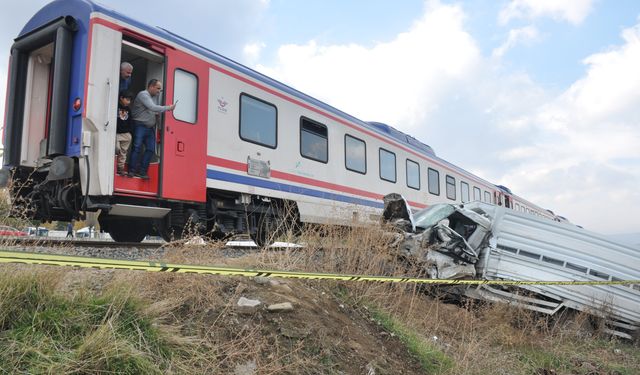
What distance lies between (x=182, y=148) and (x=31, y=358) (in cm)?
479

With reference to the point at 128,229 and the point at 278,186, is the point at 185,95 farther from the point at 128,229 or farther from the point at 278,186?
the point at 128,229

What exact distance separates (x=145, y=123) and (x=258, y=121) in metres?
2.13

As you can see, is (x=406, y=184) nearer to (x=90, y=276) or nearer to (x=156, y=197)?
(x=156, y=197)

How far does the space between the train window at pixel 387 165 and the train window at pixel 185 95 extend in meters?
5.79

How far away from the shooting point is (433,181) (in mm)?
14828

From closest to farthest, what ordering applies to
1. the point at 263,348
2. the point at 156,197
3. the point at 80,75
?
the point at 263,348 → the point at 80,75 → the point at 156,197

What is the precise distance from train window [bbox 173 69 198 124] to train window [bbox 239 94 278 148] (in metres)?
0.96

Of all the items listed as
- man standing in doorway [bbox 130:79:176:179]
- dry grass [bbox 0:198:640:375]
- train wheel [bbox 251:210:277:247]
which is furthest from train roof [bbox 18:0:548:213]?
dry grass [bbox 0:198:640:375]

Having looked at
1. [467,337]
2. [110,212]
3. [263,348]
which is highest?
[110,212]

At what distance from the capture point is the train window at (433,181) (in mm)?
14594

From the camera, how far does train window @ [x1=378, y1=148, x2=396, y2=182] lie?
11.9m

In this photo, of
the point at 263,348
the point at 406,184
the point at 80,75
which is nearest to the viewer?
the point at 263,348

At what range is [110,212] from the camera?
619 cm

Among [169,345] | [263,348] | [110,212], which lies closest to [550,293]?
[263,348]
